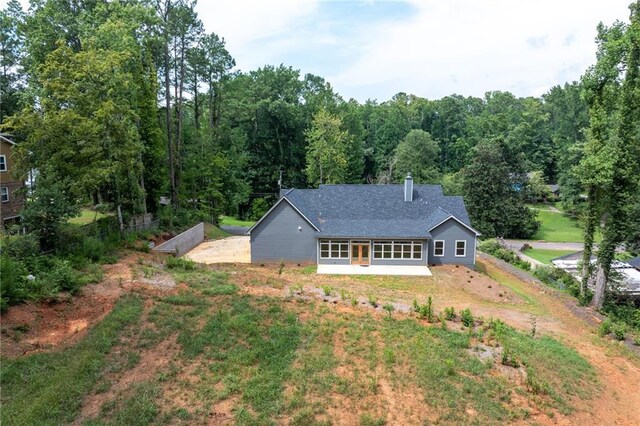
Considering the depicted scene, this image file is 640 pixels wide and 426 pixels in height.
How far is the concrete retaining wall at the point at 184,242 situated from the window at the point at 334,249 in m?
8.95

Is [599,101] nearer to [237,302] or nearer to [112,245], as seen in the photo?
[237,302]

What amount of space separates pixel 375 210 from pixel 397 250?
11.3ft

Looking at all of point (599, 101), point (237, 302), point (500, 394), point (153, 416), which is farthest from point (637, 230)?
point (153, 416)

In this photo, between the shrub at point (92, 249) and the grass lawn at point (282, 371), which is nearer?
the grass lawn at point (282, 371)

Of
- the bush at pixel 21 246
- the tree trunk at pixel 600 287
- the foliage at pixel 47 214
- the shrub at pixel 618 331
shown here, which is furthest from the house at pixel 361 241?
the bush at pixel 21 246

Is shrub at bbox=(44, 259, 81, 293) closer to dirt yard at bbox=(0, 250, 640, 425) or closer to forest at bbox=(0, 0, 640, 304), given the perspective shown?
dirt yard at bbox=(0, 250, 640, 425)

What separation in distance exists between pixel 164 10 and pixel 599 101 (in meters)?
28.8

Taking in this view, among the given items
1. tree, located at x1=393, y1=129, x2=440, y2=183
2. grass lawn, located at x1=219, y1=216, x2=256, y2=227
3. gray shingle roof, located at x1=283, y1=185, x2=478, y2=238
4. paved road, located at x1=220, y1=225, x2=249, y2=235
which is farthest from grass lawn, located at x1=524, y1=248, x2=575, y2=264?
grass lawn, located at x1=219, y1=216, x2=256, y2=227

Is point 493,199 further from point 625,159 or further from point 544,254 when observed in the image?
point 625,159

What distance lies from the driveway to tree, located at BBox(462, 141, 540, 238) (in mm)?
23663

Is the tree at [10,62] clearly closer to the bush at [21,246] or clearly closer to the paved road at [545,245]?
the bush at [21,246]

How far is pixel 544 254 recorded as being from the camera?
3619 centimetres

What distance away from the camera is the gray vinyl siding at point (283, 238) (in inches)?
998

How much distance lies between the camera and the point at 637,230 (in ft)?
91.6
